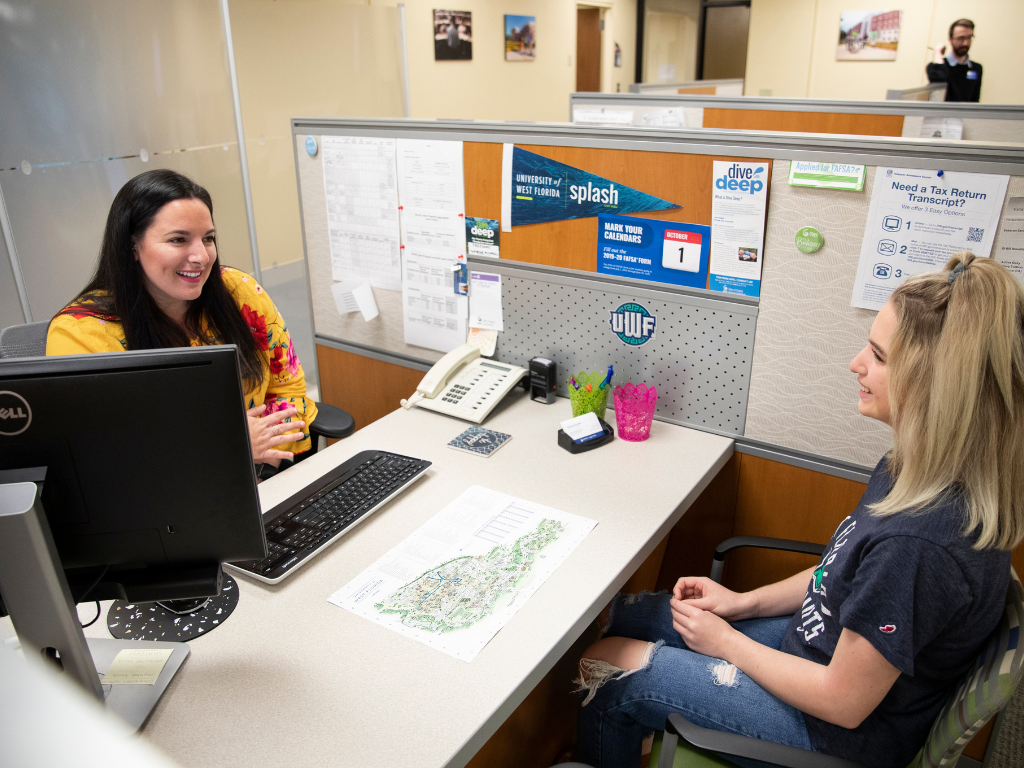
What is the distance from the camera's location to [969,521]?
90cm

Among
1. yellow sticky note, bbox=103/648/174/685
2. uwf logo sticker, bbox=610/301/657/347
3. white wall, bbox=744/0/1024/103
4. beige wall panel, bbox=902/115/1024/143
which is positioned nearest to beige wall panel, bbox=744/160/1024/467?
uwf logo sticker, bbox=610/301/657/347

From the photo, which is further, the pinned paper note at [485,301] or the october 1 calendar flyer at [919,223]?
the pinned paper note at [485,301]

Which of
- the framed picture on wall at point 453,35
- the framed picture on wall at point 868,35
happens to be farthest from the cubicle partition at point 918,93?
the framed picture on wall at point 453,35

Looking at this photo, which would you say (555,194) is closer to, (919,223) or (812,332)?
(812,332)

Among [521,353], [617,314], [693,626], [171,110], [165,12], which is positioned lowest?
[693,626]

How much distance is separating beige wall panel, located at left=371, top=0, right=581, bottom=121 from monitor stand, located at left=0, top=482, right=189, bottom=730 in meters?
5.17

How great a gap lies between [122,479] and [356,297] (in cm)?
133

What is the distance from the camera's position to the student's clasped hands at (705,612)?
1182 millimetres

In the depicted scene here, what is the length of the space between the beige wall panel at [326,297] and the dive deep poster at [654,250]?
641 millimetres

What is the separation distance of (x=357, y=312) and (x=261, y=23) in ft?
7.50

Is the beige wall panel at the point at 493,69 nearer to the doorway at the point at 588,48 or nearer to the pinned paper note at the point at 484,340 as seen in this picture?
the doorway at the point at 588,48

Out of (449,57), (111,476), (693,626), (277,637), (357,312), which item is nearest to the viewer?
(111,476)

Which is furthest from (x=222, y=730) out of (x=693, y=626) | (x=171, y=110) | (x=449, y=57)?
(x=449, y=57)

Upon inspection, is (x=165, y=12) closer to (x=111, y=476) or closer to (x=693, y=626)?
(x=111, y=476)
